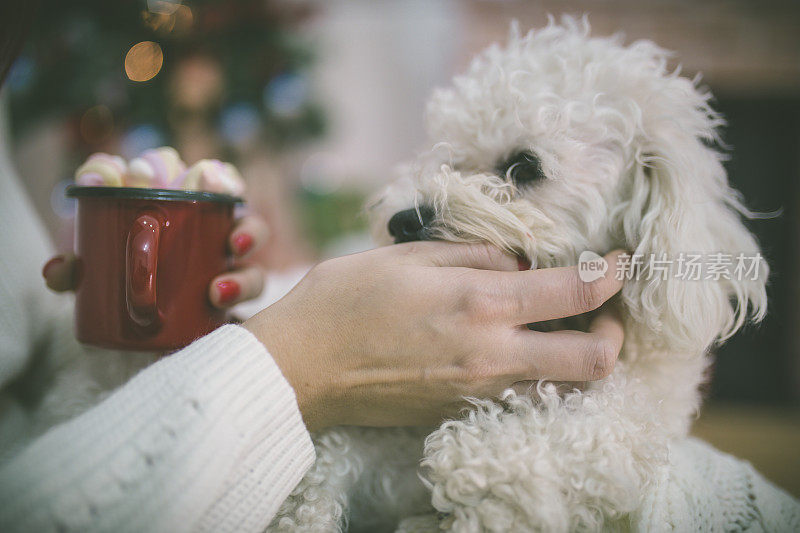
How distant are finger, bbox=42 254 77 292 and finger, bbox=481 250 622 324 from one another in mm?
622

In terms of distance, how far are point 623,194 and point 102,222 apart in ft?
2.72

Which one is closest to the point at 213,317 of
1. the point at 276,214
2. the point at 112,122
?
the point at 112,122

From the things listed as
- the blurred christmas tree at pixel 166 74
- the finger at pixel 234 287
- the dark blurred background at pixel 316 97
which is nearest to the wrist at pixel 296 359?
the finger at pixel 234 287

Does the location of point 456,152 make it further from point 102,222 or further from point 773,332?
point 773,332

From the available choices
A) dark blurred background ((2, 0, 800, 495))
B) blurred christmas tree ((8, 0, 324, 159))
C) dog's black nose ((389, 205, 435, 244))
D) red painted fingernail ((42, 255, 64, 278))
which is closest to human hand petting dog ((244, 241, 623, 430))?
dog's black nose ((389, 205, 435, 244))

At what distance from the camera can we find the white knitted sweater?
0.43 m

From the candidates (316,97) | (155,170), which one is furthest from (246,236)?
(316,97)

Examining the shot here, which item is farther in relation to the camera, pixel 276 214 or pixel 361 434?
pixel 276 214

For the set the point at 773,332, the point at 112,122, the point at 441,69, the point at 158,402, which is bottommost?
the point at 773,332

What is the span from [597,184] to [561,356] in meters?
0.35

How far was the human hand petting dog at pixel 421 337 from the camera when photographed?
0.58m

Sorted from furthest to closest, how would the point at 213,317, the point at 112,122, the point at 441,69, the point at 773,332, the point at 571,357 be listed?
the point at 441,69, the point at 773,332, the point at 112,122, the point at 213,317, the point at 571,357

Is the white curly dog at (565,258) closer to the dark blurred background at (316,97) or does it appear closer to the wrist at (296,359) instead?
the wrist at (296,359)

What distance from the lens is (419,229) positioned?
70 centimetres
